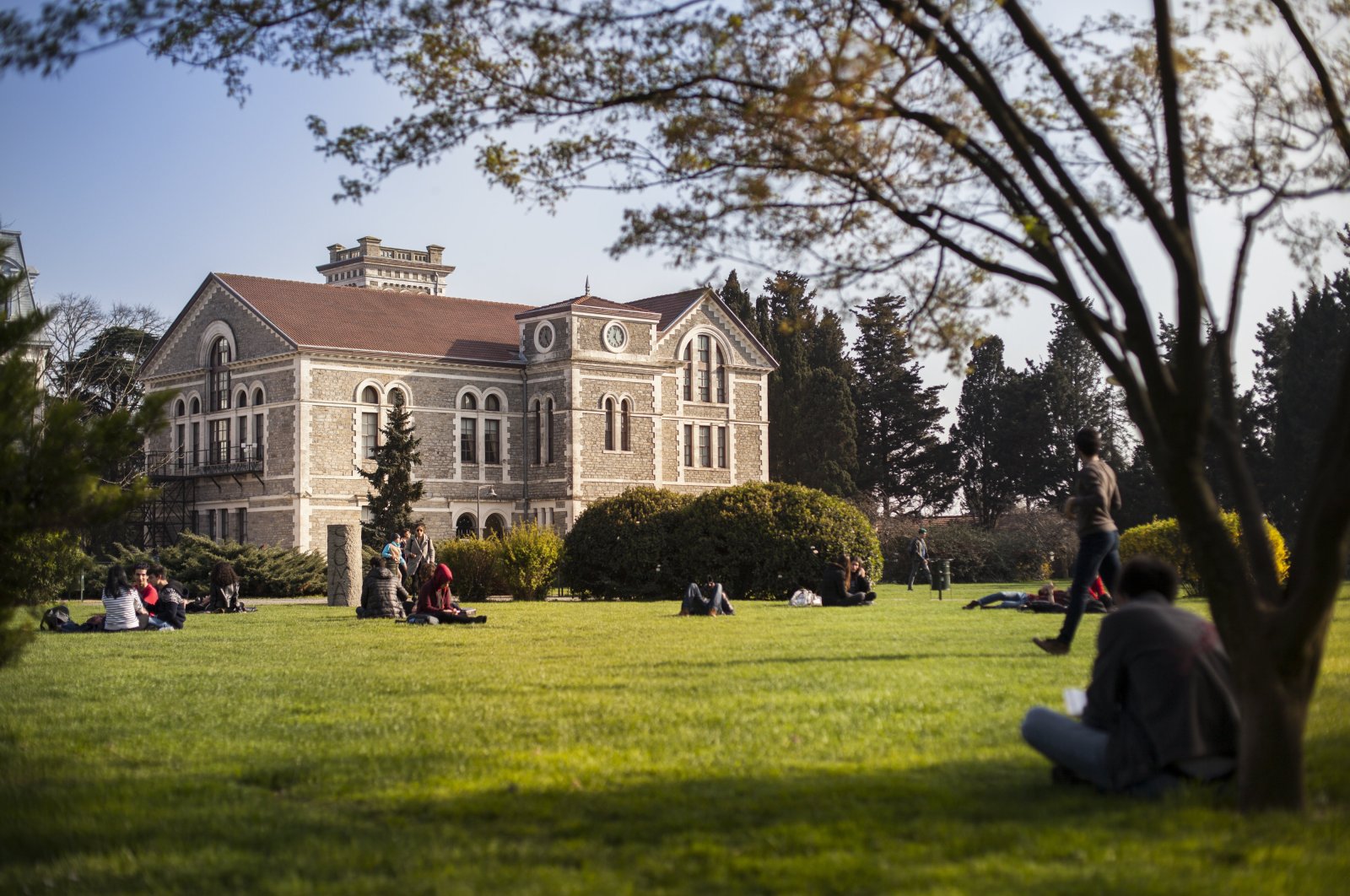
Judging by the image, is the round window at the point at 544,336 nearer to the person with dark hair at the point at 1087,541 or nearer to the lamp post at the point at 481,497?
the lamp post at the point at 481,497

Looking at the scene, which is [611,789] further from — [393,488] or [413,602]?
[393,488]

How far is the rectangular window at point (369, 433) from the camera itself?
181 feet

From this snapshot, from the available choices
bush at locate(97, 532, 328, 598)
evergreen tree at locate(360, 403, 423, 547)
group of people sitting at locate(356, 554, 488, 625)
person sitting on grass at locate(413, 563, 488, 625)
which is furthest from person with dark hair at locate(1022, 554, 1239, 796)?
evergreen tree at locate(360, 403, 423, 547)

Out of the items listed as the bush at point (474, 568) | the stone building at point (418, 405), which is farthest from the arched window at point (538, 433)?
the bush at point (474, 568)

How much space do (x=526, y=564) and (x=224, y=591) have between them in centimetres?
753

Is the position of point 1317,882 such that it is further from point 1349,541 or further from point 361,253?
point 361,253

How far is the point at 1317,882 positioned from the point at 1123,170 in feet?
10.0

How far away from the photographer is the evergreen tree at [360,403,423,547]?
45.5 metres

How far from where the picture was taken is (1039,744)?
660 cm

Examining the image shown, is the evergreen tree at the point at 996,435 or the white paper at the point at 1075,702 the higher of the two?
the evergreen tree at the point at 996,435

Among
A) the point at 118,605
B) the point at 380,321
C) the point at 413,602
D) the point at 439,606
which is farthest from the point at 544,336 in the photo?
the point at 118,605

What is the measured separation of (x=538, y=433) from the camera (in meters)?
59.1

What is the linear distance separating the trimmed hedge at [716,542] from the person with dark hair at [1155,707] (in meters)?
26.4

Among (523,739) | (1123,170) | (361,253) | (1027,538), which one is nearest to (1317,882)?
(1123,170)
